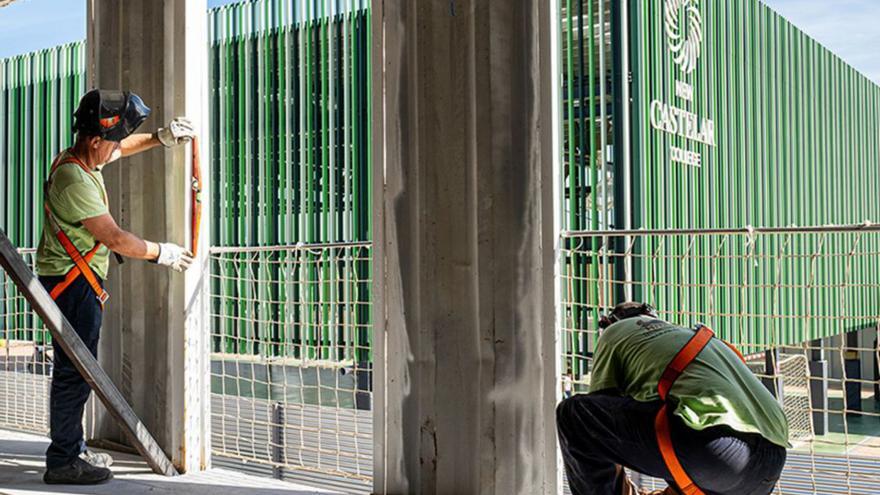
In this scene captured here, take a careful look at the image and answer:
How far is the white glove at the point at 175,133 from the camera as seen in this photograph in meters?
3.94

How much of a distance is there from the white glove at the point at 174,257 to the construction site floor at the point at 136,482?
0.93 meters

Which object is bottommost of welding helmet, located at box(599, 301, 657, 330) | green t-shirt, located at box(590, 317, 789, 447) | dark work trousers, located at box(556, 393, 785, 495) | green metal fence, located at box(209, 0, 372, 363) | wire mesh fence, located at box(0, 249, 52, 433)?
wire mesh fence, located at box(0, 249, 52, 433)

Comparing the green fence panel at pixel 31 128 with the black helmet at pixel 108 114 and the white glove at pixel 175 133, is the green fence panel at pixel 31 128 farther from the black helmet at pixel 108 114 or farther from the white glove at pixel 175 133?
the black helmet at pixel 108 114

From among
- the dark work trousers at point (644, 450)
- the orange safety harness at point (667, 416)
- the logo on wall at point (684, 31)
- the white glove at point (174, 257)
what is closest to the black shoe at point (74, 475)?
the white glove at point (174, 257)

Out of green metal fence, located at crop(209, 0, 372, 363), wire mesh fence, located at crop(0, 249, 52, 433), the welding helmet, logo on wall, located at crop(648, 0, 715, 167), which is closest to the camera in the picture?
the welding helmet

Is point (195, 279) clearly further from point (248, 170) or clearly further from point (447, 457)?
point (248, 170)

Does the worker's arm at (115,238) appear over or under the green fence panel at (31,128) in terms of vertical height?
under

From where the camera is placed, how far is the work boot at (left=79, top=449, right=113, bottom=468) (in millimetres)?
3885

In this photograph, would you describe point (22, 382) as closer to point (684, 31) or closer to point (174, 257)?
point (174, 257)

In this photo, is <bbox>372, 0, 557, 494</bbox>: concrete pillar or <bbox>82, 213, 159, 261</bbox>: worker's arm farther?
<bbox>82, 213, 159, 261</bbox>: worker's arm

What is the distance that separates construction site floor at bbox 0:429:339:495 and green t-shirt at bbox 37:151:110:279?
2.87ft

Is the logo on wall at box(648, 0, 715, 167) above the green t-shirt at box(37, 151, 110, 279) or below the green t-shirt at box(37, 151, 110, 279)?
above

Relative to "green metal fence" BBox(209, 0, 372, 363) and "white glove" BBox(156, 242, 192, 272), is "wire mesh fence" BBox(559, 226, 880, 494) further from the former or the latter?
"white glove" BBox(156, 242, 192, 272)

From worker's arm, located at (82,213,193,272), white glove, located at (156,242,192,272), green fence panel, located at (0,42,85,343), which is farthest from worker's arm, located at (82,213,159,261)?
green fence panel, located at (0,42,85,343)
